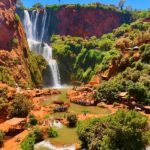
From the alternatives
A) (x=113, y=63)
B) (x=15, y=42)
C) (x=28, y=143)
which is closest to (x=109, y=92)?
(x=113, y=63)

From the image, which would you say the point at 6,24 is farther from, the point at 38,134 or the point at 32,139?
the point at 32,139

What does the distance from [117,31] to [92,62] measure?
625 inches

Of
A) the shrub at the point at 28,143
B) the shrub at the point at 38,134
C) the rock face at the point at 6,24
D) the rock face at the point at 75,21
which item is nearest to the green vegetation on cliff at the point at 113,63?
the rock face at the point at 75,21

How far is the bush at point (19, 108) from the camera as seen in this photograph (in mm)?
32781

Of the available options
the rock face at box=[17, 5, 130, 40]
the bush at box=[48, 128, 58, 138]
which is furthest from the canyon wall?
the rock face at box=[17, 5, 130, 40]

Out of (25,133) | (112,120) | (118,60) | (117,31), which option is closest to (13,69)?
(118,60)

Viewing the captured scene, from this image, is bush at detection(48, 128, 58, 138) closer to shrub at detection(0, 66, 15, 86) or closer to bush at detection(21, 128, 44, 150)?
bush at detection(21, 128, 44, 150)

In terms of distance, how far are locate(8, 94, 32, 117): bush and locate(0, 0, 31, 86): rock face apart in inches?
585

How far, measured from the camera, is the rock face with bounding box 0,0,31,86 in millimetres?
51950

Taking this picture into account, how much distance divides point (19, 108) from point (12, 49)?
25.1 m

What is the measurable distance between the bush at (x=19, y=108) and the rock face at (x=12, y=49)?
1485cm

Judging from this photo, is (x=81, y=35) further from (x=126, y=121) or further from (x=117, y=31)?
(x=126, y=121)

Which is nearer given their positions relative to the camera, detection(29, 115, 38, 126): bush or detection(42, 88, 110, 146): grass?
detection(42, 88, 110, 146): grass

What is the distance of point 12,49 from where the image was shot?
56531 millimetres
